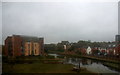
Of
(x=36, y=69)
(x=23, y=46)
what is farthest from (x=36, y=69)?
(x=23, y=46)

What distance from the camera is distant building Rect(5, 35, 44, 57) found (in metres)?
9.86

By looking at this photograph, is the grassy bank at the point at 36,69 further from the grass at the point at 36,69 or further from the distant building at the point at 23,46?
the distant building at the point at 23,46

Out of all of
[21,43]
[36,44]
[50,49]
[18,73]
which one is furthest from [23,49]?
[18,73]

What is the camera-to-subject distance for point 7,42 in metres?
10.0

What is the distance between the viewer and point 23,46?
10578 mm

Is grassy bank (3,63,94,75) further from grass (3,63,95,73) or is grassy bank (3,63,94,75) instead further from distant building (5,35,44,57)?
distant building (5,35,44,57)

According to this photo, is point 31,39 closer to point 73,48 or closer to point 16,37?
point 16,37

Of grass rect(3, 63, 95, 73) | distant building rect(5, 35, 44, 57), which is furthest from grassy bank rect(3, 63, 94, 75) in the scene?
distant building rect(5, 35, 44, 57)

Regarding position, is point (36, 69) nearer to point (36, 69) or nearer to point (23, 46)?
point (36, 69)

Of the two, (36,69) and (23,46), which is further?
(23,46)

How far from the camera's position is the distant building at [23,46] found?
32.3ft

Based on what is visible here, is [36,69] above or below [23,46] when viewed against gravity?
below

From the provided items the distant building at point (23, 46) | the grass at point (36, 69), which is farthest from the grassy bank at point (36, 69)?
the distant building at point (23, 46)

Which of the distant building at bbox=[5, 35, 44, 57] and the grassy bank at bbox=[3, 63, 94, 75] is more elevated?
the distant building at bbox=[5, 35, 44, 57]
